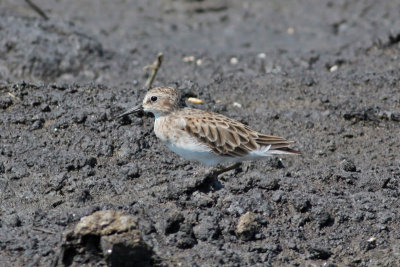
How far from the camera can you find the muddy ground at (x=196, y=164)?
6926 mm

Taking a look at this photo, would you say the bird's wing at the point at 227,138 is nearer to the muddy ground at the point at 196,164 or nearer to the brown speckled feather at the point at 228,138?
the brown speckled feather at the point at 228,138

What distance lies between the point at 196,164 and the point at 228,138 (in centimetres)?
90

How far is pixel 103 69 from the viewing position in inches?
532

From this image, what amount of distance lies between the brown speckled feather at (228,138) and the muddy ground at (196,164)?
1.13ft

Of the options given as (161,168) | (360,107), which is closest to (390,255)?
(161,168)

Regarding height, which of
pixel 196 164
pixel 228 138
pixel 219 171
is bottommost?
pixel 196 164

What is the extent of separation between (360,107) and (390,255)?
374 cm

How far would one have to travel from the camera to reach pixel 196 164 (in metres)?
8.76

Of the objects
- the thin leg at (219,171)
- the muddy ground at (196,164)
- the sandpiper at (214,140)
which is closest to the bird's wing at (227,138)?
the sandpiper at (214,140)

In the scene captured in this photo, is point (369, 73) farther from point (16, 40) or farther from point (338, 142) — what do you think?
point (16, 40)

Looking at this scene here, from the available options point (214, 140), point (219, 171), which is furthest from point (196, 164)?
point (214, 140)

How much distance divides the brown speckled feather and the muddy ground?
13.5 inches

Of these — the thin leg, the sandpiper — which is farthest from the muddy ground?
the sandpiper

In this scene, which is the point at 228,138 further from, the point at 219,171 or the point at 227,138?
the point at 219,171
